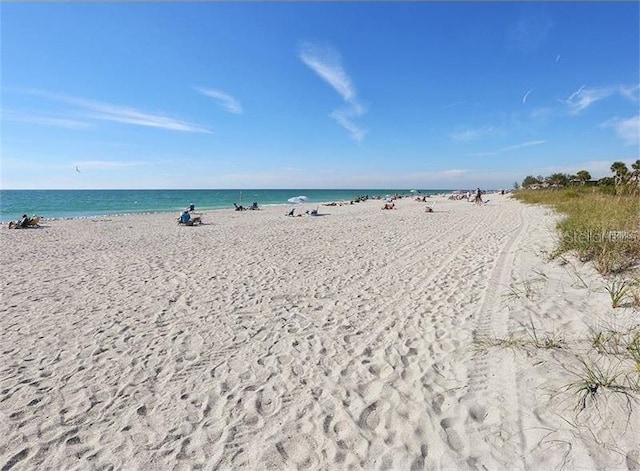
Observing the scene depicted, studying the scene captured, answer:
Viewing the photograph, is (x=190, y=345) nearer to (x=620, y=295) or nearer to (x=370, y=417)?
(x=370, y=417)

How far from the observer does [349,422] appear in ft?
9.49

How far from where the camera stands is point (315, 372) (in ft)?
12.0

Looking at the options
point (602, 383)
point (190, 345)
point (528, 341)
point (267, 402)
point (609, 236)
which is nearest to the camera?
point (602, 383)

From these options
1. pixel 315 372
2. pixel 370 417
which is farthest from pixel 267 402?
pixel 370 417

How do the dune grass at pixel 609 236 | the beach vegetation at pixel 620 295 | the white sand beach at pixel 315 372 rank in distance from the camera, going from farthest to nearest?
1. the dune grass at pixel 609 236
2. the beach vegetation at pixel 620 295
3. the white sand beach at pixel 315 372

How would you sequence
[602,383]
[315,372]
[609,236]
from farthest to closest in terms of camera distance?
1. [609,236]
2. [315,372]
3. [602,383]

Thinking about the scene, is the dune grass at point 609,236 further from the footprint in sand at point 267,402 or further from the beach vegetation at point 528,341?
the footprint in sand at point 267,402

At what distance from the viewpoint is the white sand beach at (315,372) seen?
102 inches

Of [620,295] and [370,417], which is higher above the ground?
[620,295]

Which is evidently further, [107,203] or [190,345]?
[107,203]

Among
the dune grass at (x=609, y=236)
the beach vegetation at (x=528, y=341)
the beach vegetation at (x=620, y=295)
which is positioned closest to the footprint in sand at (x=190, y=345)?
the beach vegetation at (x=528, y=341)

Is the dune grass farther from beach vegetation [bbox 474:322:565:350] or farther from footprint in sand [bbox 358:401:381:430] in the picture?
footprint in sand [bbox 358:401:381:430]

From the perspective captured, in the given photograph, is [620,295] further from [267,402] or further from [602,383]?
[267,402]

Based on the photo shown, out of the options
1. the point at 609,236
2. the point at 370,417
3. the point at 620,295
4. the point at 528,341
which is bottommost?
the point at 370,417
